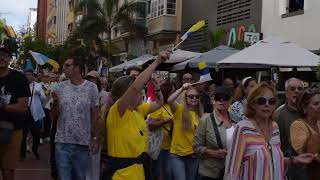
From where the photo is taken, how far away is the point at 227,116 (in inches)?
249

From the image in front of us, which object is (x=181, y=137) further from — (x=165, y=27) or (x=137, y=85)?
(x=165, y=27)

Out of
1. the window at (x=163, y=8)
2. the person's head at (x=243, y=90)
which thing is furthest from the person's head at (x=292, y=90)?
the window at (x=163, y=8)

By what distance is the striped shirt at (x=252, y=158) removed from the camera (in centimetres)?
443

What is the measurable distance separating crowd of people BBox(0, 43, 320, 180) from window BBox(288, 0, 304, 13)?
13908 millimetres

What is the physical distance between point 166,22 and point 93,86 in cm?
2729

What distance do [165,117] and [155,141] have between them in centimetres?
36

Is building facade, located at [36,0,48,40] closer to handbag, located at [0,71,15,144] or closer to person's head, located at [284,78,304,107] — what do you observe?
person's head, located at [284,78,304,107]

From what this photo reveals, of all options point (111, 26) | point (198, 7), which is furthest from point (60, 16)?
point (198, 7)

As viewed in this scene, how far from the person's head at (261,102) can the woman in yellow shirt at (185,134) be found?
2.68 meters

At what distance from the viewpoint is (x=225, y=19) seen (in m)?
26.2

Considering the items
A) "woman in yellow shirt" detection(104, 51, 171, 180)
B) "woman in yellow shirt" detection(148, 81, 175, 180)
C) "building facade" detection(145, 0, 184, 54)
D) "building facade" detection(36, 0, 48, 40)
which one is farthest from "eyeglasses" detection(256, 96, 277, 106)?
"building facade" detection(36, 0, 48, 40)

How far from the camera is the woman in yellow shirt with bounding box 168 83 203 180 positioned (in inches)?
294

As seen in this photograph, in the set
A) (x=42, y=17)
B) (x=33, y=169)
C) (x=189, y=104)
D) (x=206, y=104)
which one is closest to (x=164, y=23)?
(x=33, y=169)

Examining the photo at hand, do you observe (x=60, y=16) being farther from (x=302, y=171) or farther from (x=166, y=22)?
(x=302, y=171)
